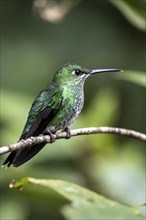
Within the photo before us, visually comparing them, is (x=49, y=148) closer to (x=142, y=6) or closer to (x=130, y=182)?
(x=130, y=182)

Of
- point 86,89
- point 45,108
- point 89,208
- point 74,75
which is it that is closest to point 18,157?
point 45,108

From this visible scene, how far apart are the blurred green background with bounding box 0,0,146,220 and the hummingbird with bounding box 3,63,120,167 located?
0.90ft

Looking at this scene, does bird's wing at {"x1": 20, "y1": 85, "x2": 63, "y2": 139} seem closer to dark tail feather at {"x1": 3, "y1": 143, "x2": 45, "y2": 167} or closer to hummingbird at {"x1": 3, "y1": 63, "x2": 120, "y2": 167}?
hummingbird at {"x1": 3, "y1": 63, "x2": 120, "y2": 167}

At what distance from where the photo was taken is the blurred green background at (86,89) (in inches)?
190

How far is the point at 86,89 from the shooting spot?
789 cm

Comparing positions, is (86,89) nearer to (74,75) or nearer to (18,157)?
(74,75)

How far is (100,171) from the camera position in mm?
4965

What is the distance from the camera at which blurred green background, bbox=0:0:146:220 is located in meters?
4.84

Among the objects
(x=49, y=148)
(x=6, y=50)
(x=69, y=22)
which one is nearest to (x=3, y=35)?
(x=6, y=50)

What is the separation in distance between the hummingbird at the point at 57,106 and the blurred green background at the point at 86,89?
0.27 meters

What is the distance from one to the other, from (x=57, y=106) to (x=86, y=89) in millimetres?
4499

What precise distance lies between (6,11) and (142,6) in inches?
243

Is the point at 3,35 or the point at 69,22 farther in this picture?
the point at 69,22

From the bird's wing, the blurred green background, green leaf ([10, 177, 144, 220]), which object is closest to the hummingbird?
the bird's wing
